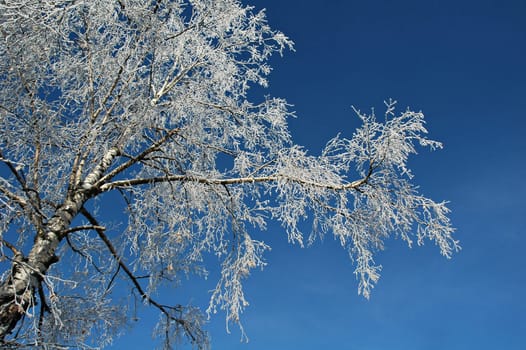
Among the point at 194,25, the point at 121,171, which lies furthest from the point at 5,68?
the point at 194,25

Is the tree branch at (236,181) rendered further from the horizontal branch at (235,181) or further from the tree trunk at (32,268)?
the tree trunk at (32,268)

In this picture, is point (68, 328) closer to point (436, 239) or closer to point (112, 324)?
point (112, 324)

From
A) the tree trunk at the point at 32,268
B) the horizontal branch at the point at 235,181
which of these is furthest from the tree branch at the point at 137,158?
the tree trunk at the point at 32,268

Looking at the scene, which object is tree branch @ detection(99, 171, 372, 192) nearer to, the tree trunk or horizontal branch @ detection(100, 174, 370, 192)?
horizontal branch @ detection(100, 174, 370, 192)

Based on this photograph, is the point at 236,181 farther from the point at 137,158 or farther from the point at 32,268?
the point at 32,268

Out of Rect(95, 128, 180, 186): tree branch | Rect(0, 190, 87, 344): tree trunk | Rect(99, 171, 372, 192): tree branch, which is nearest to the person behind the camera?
Rect(0, 190, 87, 344): tree trunk

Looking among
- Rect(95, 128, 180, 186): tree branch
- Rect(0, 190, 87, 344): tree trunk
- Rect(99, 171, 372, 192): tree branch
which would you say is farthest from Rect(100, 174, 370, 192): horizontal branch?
Rect(0, 190, 87, 344): tree trunk

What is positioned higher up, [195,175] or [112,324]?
[195,175]

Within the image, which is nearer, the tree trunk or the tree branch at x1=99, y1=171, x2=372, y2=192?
the tree trunk

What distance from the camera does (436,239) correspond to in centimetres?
496

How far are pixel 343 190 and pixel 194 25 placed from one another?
2.91m

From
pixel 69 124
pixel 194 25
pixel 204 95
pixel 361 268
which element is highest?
pixel 194 25

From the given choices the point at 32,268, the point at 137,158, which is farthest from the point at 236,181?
the point at 32,268

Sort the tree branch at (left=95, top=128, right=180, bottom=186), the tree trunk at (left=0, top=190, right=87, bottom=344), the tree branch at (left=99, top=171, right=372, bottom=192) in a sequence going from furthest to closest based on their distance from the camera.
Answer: the tree branch at (left=95, top=128, right=180, bottom=186)
the tree branch at (left=99, top=171, right=372, bottom=192)
the tree trunk at (left=0, top=190, right=87, bottom=344)
